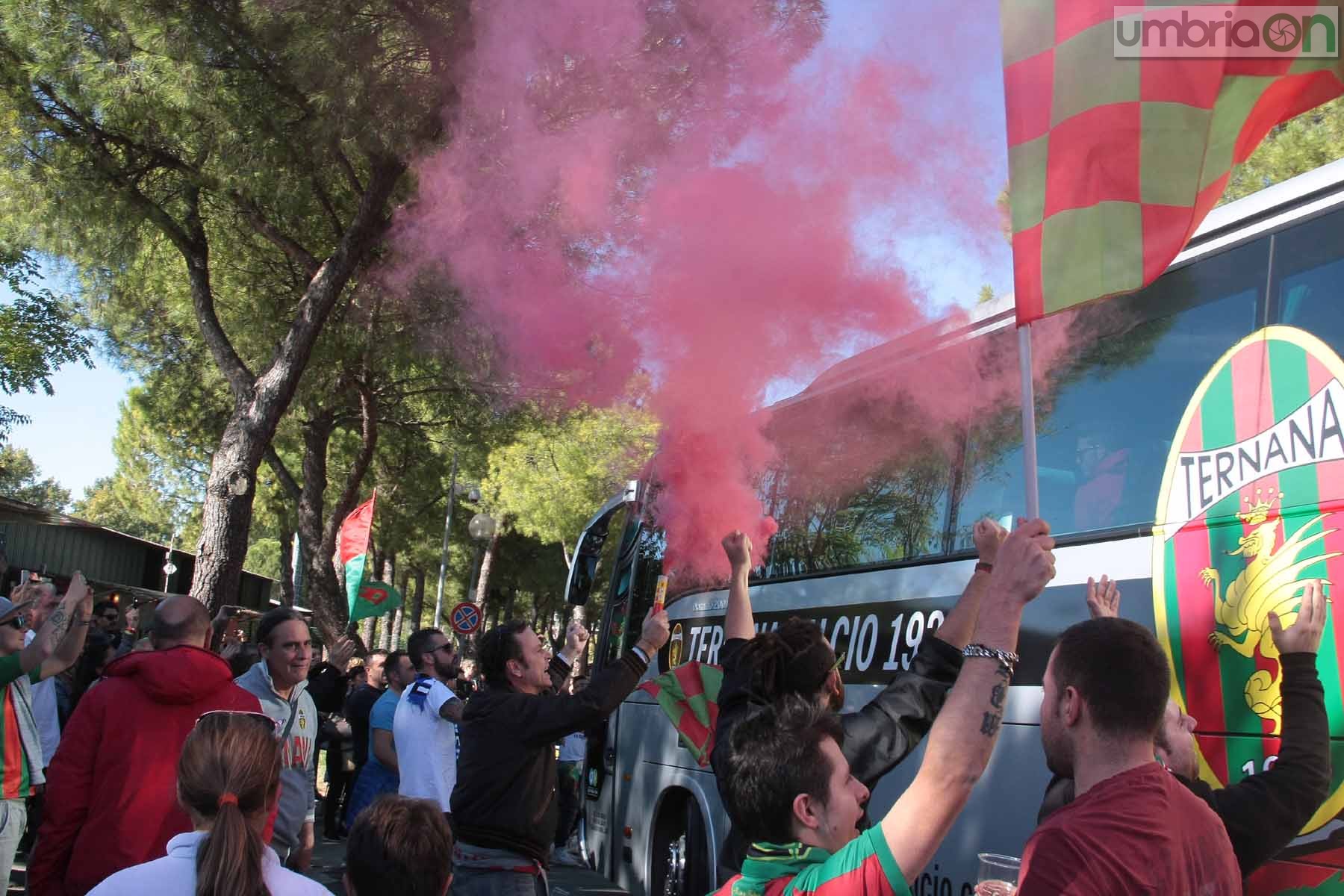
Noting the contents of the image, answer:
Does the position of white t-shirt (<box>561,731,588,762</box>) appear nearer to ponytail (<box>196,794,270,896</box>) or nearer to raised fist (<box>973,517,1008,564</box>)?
raised fist (<box>973,517,1008,564</box>)

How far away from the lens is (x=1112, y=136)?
3688 millimetres

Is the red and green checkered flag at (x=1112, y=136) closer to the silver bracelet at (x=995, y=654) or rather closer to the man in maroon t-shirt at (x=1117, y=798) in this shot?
the man in maroon t-shirt at (x=1117, y=798)

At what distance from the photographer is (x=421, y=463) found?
25.8m

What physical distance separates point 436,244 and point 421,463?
1413 centimetres

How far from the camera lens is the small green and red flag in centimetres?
1647

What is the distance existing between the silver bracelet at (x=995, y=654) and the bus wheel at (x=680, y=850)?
16.1 ft

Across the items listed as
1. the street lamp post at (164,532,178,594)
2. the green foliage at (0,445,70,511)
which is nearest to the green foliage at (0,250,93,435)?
the street lamp post at (164,532,178,594)

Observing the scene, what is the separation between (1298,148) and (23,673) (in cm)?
1081

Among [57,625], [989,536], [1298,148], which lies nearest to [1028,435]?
[989,536]

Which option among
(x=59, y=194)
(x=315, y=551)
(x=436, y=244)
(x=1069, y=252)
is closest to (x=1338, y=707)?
(x=1069, y=252)

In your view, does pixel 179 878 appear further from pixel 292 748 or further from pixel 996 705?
pixel 292 748

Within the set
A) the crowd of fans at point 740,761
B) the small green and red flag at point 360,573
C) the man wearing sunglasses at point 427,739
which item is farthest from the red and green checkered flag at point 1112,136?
the small green and red flag at point 360,573

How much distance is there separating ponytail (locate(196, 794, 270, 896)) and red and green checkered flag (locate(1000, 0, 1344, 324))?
2.70 metres

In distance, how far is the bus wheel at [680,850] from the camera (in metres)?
6.97
